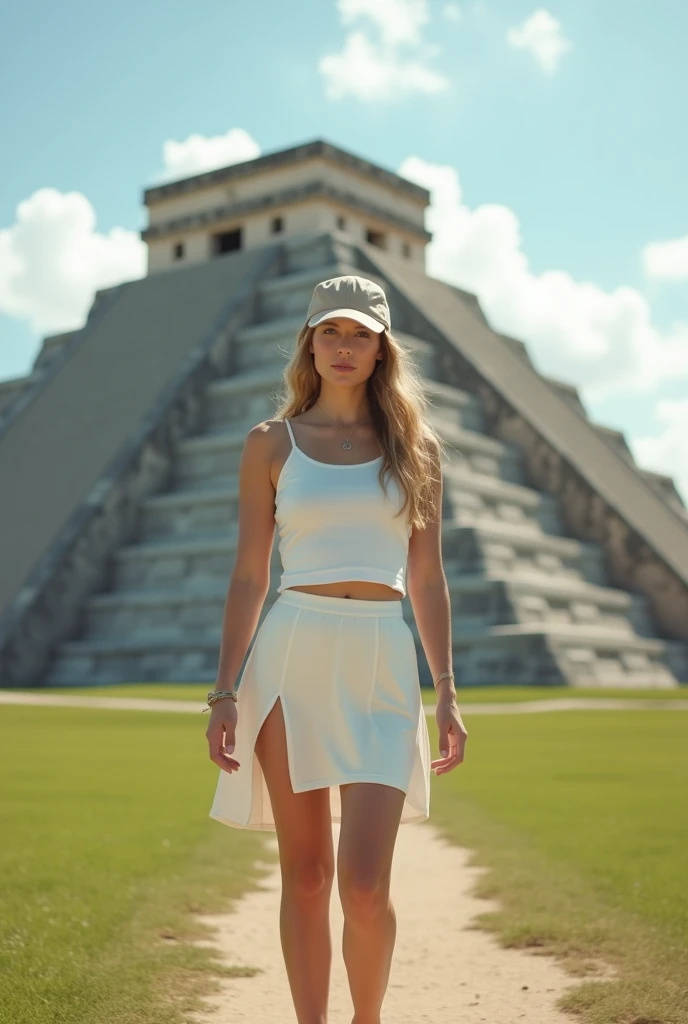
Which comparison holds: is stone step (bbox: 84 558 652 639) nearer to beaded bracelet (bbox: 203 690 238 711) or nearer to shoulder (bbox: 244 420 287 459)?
shoulder (bbox: 244 420 287 459)

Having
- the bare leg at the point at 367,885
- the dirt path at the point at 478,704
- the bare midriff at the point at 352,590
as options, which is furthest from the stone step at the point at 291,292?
the bare leg at the point at 367,885

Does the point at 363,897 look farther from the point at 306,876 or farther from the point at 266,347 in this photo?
the point at 266,347

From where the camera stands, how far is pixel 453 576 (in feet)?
74.4

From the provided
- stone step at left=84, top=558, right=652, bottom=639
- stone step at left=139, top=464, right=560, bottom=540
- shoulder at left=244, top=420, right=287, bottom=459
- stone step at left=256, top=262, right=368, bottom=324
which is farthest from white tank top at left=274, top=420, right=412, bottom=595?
stone step at left=256, top=262, right=368, bottom=324

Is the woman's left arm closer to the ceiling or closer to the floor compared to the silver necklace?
closer to the floor

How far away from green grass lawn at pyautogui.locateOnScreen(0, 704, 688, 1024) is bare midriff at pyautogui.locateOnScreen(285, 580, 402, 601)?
62.6 inches

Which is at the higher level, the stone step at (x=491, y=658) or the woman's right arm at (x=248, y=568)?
the stone step at (x=491, y=658)

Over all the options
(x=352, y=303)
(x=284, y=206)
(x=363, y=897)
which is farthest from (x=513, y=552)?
(x=363, y=897)

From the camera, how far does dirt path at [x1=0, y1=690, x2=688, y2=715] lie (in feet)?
56.3

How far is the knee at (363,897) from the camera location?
11.1ft

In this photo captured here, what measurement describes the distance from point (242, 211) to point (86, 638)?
1564 centimetres

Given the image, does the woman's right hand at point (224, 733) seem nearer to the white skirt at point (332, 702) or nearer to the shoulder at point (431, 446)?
the white skirt at point (332, 702)

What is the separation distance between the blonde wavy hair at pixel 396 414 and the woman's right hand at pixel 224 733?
0.80 meters

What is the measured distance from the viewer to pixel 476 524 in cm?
2312
